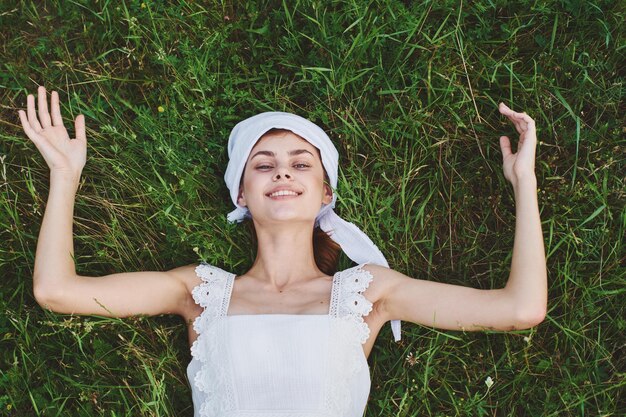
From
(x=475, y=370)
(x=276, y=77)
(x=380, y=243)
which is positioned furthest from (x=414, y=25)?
(x=475, y=370)

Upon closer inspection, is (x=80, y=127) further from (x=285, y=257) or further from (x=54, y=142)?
(x=285, y=257)

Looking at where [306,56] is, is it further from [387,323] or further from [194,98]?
[387,323]

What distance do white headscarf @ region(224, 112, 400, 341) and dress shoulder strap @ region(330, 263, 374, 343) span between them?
0.34 meters

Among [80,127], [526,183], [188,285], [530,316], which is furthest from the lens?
[80,127]

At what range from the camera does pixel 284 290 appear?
16.0 feet

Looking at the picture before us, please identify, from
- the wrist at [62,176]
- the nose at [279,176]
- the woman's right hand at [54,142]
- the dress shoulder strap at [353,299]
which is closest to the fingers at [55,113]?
the woman's right hand at [54,142]

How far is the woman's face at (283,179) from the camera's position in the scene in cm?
476

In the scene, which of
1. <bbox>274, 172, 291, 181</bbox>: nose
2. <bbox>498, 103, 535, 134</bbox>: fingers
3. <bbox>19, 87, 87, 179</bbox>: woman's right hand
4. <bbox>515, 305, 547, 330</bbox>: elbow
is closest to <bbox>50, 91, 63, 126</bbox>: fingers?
<bbox>19, 87, 87, 179</bbox>: woman's right hand

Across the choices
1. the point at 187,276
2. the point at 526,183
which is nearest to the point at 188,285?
the point at 187,276

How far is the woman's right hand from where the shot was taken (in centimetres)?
493

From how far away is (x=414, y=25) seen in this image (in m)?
5.28

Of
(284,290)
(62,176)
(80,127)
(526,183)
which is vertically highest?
(80,127)

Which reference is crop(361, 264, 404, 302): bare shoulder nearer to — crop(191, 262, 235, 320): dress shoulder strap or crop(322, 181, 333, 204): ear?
crop(322, 181, 333, 204): ear

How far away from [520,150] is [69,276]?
3.10 meters
